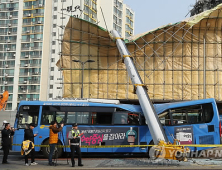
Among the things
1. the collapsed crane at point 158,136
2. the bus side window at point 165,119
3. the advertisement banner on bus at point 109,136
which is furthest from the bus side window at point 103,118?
the bus side window at point 165,119

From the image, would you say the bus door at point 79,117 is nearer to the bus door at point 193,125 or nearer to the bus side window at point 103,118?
the bus side window at point 103,118

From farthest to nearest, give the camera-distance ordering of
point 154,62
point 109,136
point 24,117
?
point 154,62 < point 24,117 < point 109,136

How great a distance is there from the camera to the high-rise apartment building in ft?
234

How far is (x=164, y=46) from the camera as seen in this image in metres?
32.4

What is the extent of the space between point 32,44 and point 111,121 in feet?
201

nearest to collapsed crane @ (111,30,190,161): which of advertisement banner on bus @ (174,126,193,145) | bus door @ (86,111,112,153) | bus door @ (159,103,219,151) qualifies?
bus door @ (159,103,219,151)

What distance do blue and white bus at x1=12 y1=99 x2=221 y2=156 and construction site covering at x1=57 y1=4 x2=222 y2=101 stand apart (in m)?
17.2

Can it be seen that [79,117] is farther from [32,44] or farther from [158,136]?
[32,44]

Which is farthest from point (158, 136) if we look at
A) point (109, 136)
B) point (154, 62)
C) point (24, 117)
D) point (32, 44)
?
point (32, 44)

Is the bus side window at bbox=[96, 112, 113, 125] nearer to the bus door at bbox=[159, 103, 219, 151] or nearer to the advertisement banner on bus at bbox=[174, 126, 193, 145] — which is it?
the bus door at bbox=[159, 103, 219, 151]

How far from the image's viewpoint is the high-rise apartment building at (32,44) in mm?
71375

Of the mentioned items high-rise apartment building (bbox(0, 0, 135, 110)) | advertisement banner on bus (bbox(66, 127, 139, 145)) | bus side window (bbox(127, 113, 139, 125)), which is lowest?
advertisement banner on bus (bbox(66, 127, 139, 145))

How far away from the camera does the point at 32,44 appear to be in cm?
7312

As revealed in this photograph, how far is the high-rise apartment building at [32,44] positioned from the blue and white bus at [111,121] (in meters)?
55.0
